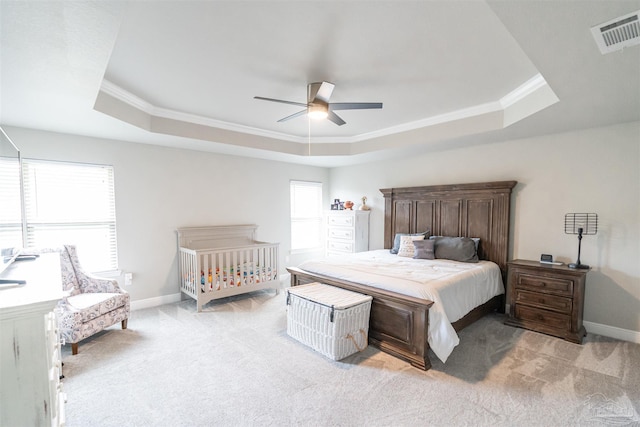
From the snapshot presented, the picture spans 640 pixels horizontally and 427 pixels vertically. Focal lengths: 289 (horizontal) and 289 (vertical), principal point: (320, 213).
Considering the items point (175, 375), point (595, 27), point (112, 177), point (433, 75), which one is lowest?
point (175, 375)

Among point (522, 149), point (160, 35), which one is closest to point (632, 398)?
point (522, 149)

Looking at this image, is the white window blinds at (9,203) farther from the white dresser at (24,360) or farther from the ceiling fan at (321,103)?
the ceiling fan at (321,103)

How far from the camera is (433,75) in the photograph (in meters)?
2.59

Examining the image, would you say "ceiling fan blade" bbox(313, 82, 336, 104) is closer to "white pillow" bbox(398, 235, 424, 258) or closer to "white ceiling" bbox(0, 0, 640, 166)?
"white ceiling" bbox(0, 0, 640, 166)

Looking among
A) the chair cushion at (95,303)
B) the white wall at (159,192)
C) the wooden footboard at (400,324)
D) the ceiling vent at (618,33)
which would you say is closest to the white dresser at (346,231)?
the white wall at (159,192)

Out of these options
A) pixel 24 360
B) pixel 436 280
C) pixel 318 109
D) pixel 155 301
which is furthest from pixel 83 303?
pixel 436 280

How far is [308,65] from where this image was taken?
2402mm

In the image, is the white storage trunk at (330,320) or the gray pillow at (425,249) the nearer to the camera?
the white storage trunk at (330,320)

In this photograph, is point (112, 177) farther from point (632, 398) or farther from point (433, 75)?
point (632, 398)

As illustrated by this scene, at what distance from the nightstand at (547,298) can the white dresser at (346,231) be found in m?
2.45

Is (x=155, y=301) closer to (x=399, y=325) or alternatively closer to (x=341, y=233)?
(x=341, y=233)

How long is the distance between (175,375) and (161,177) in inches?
108

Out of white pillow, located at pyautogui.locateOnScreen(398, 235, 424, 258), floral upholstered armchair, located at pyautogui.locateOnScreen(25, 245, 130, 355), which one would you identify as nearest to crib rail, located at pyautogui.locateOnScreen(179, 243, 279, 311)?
floral upholstered armchair, located at pyautogui.locateOnScreen(25, 245, 130, 355)

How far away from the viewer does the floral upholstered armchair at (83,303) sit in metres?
2.69
